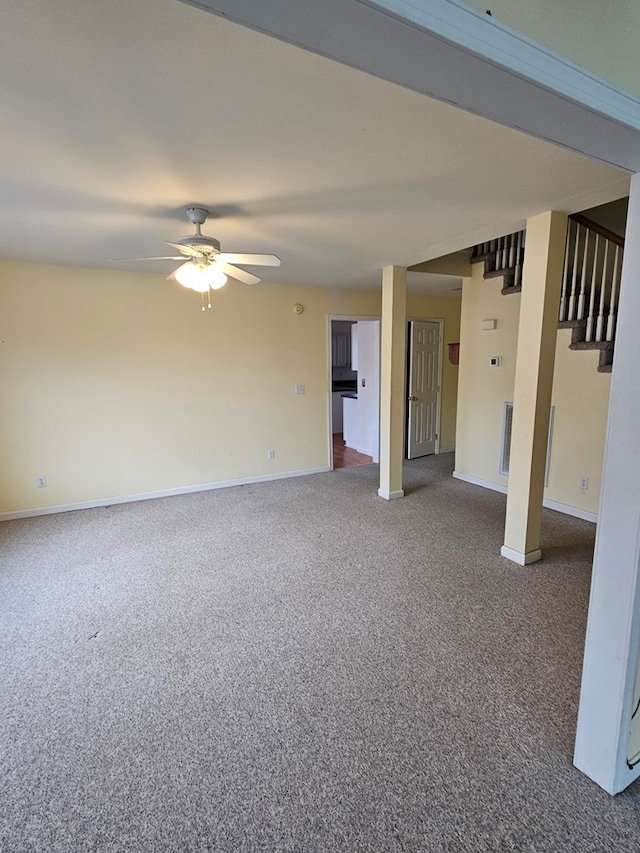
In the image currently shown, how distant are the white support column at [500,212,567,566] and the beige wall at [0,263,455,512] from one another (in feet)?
9.14

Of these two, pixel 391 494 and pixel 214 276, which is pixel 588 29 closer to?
pixel 214 276

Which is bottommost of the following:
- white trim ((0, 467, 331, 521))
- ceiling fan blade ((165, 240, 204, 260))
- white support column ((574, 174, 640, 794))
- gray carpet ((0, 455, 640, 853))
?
gray carpet ((0, 455, 640, 853))

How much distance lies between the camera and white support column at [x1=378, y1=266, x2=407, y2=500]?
403 centimetres

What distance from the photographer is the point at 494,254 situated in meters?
4.30

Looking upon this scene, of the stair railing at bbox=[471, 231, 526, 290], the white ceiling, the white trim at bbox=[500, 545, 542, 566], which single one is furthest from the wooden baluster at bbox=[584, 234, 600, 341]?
the white trim at bbox=[500, 545, 542, 566]

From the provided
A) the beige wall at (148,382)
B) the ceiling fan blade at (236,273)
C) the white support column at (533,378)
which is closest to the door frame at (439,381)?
the beige wall at (148,382)

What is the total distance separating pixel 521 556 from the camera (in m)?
→ 2.97

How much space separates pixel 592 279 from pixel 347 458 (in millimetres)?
3742

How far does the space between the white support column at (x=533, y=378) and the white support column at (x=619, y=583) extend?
5.09ft

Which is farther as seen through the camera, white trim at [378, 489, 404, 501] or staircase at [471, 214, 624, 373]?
white trim at [378, 489, 404, 501]

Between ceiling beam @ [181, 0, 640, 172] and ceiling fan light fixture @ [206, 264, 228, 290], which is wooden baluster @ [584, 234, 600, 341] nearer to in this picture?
ceiling beam @ [181, 0, 640, 172]

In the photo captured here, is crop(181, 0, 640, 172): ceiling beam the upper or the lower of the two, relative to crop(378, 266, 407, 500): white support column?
upper

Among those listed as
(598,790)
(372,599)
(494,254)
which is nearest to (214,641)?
(372,599)

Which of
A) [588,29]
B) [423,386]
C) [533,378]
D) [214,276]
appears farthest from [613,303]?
[214,276]
